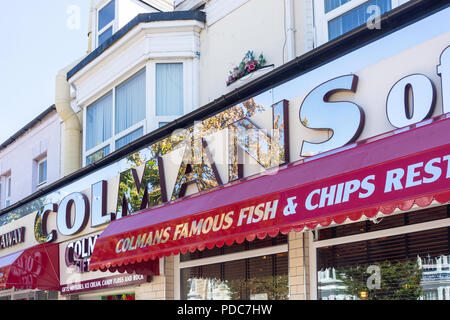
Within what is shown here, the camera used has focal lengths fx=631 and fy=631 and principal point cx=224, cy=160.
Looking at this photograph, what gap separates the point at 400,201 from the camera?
228 inches

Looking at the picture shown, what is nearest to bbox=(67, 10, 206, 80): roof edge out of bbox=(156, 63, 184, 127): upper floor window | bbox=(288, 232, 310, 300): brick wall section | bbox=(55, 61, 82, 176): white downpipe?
bbox=(156, 63, 184, 127): upper floor window

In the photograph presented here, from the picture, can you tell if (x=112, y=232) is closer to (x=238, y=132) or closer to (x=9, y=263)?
(x=238, y=132)

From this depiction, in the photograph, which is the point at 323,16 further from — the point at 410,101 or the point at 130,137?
the point at 130,137

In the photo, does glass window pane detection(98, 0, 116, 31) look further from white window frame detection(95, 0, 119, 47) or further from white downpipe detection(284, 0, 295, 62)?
white downpipe detection(284, 0, 295, 62)

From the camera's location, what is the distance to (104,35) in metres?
14.5

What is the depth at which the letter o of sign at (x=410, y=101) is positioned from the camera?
21.5 ft

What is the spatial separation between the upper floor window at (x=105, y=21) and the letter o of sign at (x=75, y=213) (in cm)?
382

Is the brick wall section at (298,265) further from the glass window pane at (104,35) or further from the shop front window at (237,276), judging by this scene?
the glass window pane at (104,35)

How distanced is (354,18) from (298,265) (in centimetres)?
367

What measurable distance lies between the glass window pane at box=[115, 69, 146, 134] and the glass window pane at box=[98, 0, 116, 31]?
2.04m

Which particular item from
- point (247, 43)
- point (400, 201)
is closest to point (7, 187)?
point (247, 43)

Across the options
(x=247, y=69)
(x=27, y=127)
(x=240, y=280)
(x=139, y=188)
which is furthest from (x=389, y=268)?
(x=27, y=127)

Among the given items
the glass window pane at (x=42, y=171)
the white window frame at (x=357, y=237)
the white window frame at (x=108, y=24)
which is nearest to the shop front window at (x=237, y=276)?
the white window frame at (x=357, y=237)

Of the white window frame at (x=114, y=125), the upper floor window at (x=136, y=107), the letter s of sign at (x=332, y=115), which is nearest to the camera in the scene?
the letter s of sign at (x=332, y=115)
